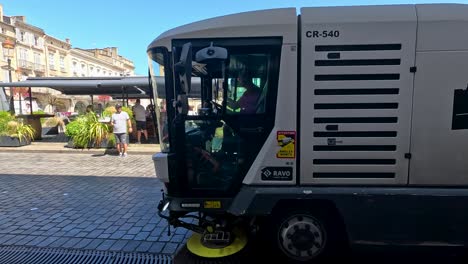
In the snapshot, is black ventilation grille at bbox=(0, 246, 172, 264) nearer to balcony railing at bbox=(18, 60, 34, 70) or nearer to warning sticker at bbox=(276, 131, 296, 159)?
warning sticker at bbox=(276, 131, 296, 159)

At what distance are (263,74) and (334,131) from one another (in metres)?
0.85

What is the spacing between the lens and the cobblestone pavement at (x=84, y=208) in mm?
4176

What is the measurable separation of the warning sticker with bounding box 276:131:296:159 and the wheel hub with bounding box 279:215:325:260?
66 cm

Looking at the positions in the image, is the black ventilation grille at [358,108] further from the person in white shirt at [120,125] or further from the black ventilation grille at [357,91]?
the person in white shirt at [120,125]

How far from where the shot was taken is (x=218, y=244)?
11.0 feet

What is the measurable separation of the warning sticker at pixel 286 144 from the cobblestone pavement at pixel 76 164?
5552mm

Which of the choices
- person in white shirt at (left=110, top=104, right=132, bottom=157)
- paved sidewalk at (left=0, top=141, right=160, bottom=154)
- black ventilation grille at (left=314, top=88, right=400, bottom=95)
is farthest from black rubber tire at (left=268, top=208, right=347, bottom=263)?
paved sidewalk at (left=0, top=141, right=160, bottom=154)

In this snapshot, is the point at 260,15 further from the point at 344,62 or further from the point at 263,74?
the point at 344,62

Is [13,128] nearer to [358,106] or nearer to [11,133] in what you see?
[11,133]

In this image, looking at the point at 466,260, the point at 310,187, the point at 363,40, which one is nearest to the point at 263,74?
the point at 363,40

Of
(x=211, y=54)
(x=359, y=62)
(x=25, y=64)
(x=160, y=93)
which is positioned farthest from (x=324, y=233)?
(x=25, y=64)

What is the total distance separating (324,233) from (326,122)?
1.11 meters

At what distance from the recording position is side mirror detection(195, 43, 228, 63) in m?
2.85

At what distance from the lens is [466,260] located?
3.36m
